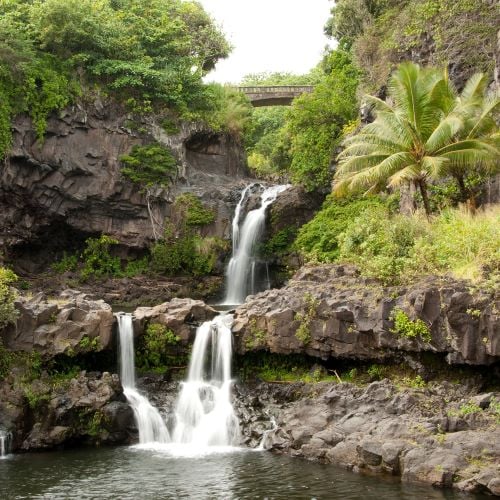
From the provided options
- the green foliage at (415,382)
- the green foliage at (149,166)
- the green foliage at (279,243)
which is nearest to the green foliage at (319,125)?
the green foliage at (279,243)

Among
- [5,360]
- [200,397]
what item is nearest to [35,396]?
[5,360]

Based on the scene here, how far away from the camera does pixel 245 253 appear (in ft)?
106

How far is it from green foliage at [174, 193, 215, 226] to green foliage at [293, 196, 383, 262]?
5.69m

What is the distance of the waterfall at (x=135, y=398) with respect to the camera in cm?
1783

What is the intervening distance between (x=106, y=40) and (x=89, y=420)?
24.4 meters

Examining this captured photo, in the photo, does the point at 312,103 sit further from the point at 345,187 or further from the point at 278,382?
the point at 278,382

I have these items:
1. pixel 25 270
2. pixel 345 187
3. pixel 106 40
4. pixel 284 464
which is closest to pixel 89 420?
pixel 284 464

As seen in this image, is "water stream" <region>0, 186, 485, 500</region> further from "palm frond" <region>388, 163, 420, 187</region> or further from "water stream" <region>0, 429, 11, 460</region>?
"palm frond" <region>388, 163, 420, 187</region>

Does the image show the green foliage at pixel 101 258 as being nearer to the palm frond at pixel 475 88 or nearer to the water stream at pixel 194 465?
the water stream at pixel 194 465

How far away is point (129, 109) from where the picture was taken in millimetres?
34781

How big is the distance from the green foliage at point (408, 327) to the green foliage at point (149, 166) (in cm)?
1982

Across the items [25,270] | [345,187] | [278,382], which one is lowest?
[278,382]

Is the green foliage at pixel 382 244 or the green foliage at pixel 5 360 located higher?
the green foliage at pixel 382 244

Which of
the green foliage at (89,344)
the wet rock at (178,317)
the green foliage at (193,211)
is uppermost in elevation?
the green foliage at (193,211)
